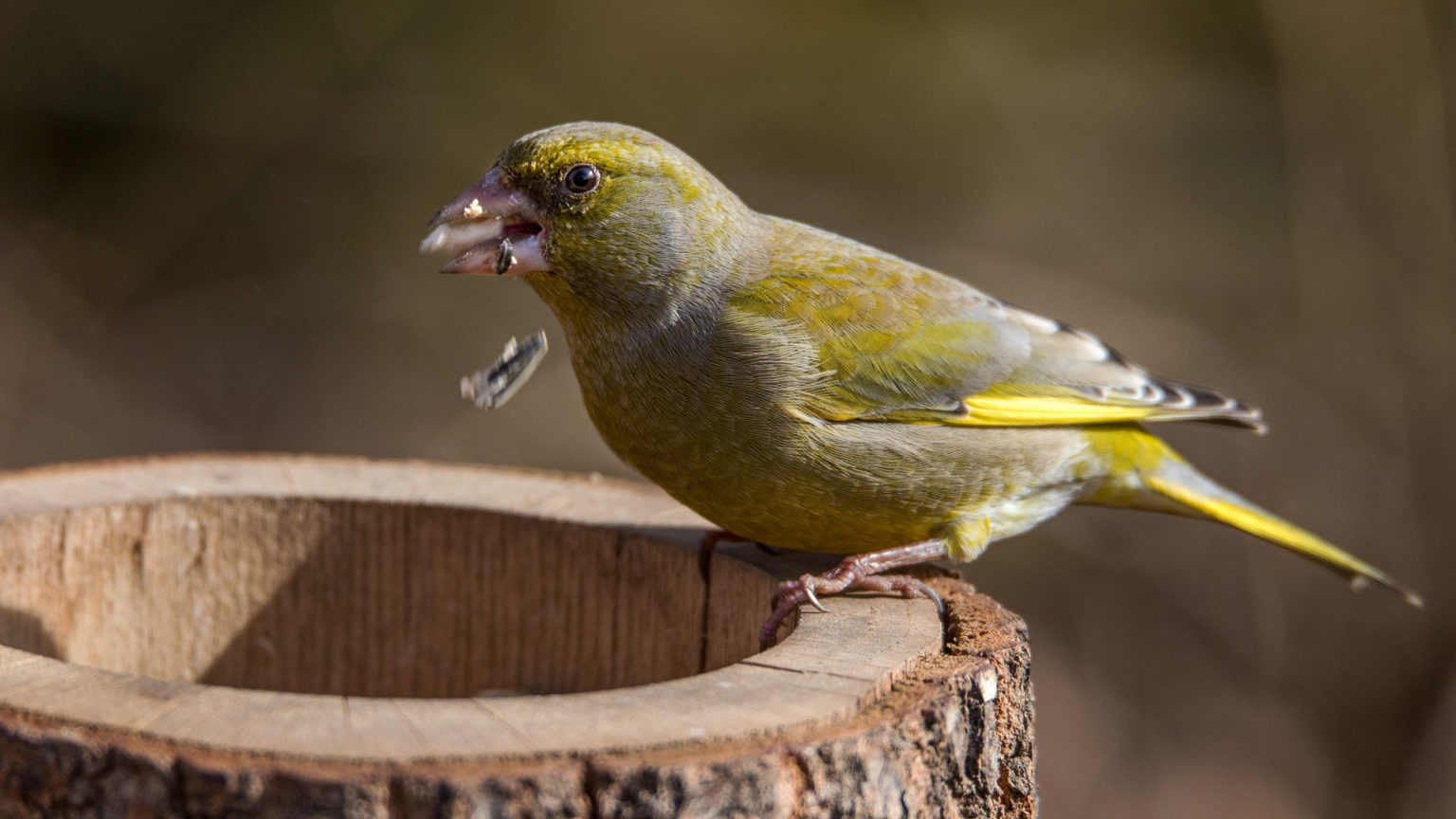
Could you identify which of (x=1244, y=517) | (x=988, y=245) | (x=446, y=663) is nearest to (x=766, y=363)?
(x=446, y=663)

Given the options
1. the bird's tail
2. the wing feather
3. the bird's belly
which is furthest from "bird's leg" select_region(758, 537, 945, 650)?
the bird's tail

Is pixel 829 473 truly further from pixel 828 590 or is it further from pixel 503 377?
pixel 503 377

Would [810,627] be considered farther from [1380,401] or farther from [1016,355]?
[1380,401]

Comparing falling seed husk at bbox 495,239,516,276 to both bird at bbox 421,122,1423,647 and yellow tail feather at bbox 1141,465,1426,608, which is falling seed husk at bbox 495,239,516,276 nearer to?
bird at bbox 421,122,1423,647

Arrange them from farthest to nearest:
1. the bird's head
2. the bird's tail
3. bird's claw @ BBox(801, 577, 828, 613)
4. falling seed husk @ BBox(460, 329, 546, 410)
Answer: the bird's tail → falling seed husk @ BBox(460, 329, 546, 410) → the bird's head → bird's claw @ BBox(801, 577, 828, 613)

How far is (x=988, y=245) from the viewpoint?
818 cm

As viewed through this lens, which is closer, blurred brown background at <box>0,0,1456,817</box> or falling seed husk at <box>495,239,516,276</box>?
falling seed husk at <box>495,239,516,276</box>

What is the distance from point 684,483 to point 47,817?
5.24 ft

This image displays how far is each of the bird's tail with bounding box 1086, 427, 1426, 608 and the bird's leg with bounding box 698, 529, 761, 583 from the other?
3.52ft

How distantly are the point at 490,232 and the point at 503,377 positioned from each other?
0.38 metres

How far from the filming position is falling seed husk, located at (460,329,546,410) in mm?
3506

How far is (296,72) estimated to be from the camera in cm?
794

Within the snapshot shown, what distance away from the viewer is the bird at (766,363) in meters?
3.31

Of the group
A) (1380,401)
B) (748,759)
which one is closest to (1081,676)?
(1380,401)
